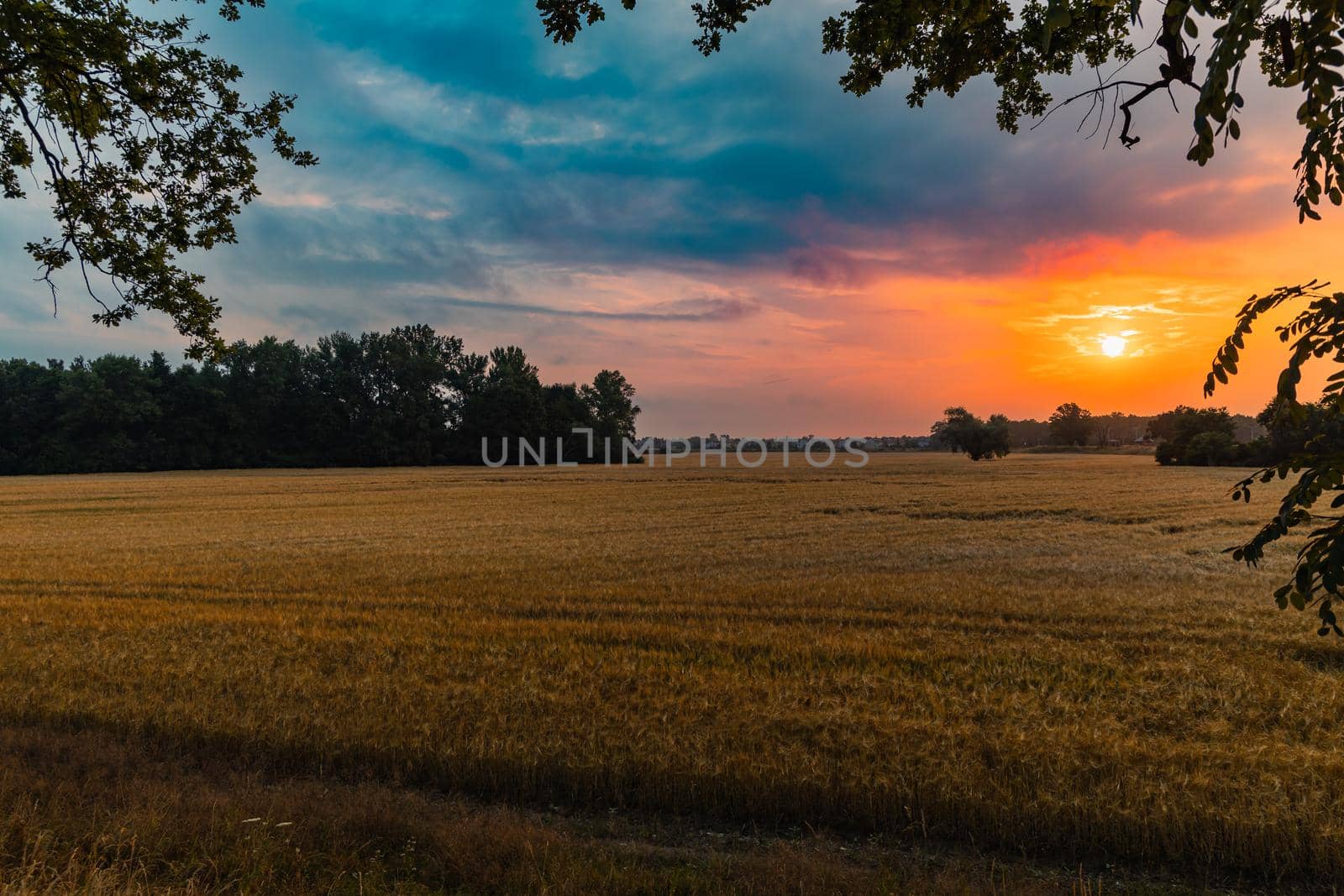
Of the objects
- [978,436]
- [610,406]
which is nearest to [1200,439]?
[978,436]

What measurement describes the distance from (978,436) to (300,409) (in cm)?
10960

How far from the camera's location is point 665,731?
6.43m

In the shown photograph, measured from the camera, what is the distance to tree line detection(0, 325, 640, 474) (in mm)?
87312

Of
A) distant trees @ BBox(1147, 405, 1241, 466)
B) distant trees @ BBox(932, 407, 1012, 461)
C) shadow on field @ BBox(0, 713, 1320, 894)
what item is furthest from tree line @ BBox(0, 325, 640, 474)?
shadow on field @ BBox(0, 713, 1320, 894)

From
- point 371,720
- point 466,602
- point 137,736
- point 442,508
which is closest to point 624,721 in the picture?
point 371,720

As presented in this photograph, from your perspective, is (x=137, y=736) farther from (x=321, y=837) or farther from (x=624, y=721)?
(x=624, y=721)

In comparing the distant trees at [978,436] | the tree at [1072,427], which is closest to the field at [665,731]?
the distant trees at [978,436]

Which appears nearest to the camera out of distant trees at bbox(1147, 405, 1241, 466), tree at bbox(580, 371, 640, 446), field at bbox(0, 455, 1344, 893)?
field at bbox(0, 455, 1344, 893)

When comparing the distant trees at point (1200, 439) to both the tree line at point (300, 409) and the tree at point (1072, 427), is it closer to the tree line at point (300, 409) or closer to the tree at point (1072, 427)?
the tree at point (1072, 427)

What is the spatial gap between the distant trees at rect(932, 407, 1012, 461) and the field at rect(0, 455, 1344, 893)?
3608 inches

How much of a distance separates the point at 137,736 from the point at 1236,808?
9.93 metres

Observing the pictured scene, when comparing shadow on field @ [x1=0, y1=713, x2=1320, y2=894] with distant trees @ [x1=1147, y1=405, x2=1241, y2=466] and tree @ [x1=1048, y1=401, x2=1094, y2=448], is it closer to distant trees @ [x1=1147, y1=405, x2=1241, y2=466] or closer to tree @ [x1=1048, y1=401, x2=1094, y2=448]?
distant trees @ [x1=1147, y1=405, x2=1241, y2=466]

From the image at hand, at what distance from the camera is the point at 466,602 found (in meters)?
12.7

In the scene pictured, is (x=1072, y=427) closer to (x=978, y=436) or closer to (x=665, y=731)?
(x=978, y=436)
